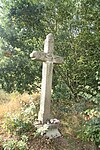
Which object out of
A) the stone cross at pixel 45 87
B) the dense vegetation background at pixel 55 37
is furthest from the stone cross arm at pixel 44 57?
the dense vegetation background at pixel 55 37

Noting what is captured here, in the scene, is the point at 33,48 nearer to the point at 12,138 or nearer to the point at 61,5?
the point at 61,5

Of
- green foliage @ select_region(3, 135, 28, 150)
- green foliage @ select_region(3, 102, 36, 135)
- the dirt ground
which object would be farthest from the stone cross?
green foliage @ select_region(3, 135, 28, 150)

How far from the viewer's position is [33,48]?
6238 millimetres

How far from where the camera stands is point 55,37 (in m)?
6.04

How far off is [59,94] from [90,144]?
183 cm

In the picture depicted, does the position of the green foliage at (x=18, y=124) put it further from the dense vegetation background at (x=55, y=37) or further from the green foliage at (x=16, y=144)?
the dense vegetation background at (x=55, y=37)

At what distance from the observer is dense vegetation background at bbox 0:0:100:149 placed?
19.3 feet

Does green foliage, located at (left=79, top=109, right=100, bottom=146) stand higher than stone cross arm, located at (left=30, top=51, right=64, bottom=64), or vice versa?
stone cross arm, located at (left=30, top=51, right=64, bottom=64)

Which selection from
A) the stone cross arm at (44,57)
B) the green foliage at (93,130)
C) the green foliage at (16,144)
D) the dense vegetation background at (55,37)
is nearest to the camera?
the green foliage at (16,144)

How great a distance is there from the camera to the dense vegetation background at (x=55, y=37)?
5.87 metres

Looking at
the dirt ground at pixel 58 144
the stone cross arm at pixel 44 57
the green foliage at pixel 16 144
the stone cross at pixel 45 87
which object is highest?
the stone cross arm at pixel 44 57

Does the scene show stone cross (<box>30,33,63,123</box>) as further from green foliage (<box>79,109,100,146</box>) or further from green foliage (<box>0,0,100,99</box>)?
green foliage (<box>0,0,100,99</box>)

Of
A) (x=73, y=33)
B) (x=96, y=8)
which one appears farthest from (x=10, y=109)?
(x=96, y=8)

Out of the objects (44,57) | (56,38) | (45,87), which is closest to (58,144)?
(45,87)
